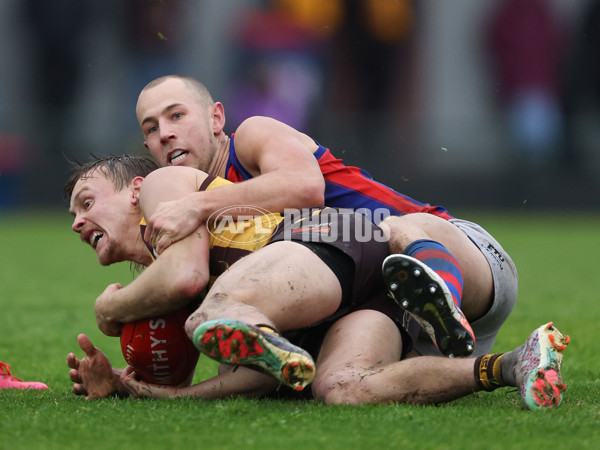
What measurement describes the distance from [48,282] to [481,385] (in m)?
6.10

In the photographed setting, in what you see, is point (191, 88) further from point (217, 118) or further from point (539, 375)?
point (539, 375)

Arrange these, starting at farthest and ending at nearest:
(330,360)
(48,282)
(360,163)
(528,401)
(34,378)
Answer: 1. (360,163)
2. (48,282)
3. (34,378)
4. (330,360)
5. (528,401)

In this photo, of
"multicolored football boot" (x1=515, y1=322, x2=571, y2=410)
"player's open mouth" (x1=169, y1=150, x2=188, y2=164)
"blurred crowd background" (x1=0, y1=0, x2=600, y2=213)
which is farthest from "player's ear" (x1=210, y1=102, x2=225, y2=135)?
"blurred crowd background" (x1=0, y1=0, x2=600, y2=213)

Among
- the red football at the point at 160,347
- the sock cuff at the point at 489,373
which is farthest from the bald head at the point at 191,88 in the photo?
the sock cuff at the point at 489,373

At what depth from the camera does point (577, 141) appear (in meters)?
13.6

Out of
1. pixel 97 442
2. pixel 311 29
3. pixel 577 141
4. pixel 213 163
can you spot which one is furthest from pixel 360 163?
pixel 97 442

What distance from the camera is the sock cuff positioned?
324 cm

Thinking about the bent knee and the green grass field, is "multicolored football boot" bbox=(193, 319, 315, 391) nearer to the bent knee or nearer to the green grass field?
the green grass field

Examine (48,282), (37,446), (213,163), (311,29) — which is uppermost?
(311,29)

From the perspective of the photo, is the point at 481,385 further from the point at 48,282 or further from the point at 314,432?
the point at 48,282

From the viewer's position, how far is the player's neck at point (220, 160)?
176 inches

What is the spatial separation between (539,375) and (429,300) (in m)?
0.42

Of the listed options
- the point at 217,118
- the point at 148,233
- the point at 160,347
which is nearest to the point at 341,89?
the point at 217,118

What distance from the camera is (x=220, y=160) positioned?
14.8 ft
